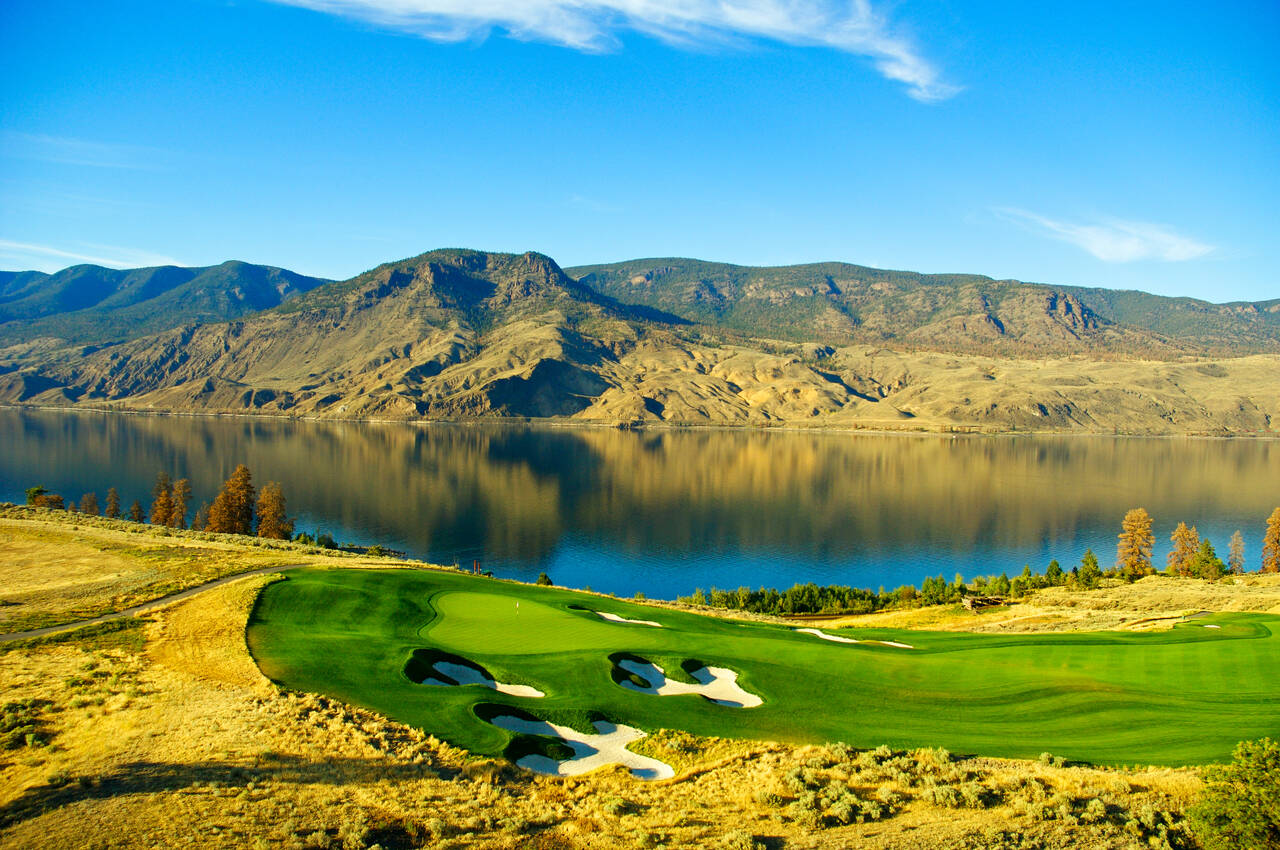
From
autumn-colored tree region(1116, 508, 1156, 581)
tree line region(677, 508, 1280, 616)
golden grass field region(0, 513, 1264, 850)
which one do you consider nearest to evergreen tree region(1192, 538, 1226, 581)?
tree line region(677, 508, 1280, 616)

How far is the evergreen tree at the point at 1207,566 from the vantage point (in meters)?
58.7

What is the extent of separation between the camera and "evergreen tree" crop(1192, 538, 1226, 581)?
5872 cm

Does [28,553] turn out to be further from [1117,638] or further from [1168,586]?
[1168,586]

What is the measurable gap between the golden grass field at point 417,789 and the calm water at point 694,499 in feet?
154

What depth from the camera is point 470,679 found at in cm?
2120

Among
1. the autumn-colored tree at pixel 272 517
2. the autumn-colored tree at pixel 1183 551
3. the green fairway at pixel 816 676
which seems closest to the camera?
the green fairway at pixel 816 676

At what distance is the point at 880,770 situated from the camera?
1498 cm

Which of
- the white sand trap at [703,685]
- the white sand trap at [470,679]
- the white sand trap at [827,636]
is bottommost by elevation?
the white sand trap at [827,636]

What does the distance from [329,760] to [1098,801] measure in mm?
15464

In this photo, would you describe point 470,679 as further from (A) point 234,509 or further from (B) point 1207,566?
(B) point 1207,566

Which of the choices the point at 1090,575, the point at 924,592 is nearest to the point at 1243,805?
the point at 924,592

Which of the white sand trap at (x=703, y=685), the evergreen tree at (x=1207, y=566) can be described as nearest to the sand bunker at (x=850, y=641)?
the white sand trap at (x=703, y=685)

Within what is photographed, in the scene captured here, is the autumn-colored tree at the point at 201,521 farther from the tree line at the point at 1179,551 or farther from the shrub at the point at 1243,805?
the tree line at the point at 1179,551

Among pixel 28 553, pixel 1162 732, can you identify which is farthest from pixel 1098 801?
pixel 28 553
